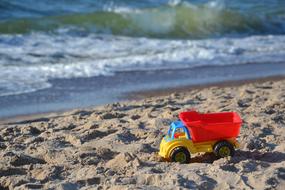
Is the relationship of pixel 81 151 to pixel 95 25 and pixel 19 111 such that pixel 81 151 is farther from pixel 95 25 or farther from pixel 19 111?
pixel 95 25

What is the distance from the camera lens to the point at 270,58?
10242 mm

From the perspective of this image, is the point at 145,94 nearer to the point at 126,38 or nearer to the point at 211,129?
the point at 211,129

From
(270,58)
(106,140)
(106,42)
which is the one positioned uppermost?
(106,42)

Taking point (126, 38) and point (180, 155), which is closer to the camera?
point (180, 155)

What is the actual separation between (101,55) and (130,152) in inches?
221

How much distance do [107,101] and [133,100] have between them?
0.94ft

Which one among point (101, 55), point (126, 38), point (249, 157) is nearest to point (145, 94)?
point (101, 55)

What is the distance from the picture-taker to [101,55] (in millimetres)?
9789

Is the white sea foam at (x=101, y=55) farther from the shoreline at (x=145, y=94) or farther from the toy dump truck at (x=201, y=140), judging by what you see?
the toy dump truck at (x=201, y=140)

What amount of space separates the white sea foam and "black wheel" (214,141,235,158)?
3.51m

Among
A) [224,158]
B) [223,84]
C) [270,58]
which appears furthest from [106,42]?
[224,158]

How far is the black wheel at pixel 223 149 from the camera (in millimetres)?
4121

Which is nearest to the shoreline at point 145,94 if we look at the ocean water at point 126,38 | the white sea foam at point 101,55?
the ocean water at point 126,38

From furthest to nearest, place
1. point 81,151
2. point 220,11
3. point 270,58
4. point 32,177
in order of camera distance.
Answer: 1. point 220,11
2. point 270,58
3. point 81,151
4. point 32,177
